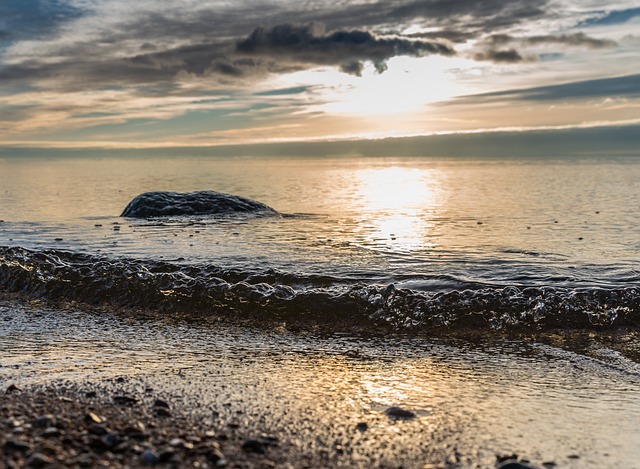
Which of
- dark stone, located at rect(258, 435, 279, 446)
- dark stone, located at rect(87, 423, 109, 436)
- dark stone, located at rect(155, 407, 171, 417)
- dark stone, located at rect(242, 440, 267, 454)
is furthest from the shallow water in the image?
dark stone, located at rect(87, 423, 109, 436)

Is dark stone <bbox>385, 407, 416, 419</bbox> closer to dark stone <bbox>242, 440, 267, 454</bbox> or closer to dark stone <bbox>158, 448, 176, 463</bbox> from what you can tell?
dark stone <bbox>242, 440, 267, 454</bbox>

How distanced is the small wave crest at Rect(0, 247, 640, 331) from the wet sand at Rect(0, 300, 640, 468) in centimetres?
69

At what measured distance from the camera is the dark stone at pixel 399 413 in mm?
4625

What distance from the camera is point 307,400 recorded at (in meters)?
4.98

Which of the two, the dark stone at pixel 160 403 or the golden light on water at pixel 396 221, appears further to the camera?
the golden light on water at pixel 396 221

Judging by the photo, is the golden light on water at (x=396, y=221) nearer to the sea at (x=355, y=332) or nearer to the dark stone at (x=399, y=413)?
the sea at (x=355, y=332)

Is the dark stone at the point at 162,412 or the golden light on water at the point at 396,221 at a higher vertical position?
the golden light on water at the point at 396,221

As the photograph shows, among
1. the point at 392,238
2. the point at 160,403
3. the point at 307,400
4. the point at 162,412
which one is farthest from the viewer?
the point at 392,238

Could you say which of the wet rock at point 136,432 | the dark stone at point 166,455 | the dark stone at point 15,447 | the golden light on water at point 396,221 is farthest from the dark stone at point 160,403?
the golden light on water at point 396,221

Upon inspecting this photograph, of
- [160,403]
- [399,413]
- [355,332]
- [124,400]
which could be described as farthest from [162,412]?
[355,332]

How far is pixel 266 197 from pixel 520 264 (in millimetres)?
17675

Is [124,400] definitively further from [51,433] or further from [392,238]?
[392,238]

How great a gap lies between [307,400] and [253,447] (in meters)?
1.07

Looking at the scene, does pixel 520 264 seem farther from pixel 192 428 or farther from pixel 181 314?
pixel 192 428
